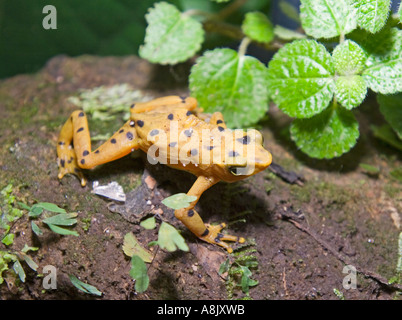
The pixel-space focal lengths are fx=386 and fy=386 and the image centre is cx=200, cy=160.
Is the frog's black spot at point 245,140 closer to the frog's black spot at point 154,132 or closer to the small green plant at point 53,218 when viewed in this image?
the frog's black spot at point 154,132


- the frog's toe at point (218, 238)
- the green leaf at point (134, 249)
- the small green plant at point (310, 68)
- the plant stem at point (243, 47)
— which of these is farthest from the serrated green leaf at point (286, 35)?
the green leaf at point (134, 249)

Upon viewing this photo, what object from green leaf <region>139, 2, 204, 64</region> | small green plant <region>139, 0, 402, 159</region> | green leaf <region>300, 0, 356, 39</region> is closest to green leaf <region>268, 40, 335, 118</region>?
small green plant <region>139, 0, 402, 159</region>

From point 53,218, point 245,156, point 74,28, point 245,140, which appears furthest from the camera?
point 74,28

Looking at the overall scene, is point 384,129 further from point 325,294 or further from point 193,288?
point 193,288

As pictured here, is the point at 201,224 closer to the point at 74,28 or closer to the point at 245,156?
the point at 245,156

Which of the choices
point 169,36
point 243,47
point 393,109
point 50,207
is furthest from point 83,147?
point 393,109

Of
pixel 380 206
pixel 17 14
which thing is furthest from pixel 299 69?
pixel 17 14

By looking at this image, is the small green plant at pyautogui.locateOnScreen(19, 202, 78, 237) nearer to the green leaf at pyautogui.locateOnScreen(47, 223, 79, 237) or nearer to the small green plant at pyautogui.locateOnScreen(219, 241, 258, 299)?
the green leaf at pyautogui.locateOnScreen(47, 223, 79, 237)

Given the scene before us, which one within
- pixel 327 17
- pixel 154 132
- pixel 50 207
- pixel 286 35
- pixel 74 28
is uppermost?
pixel 327 17
